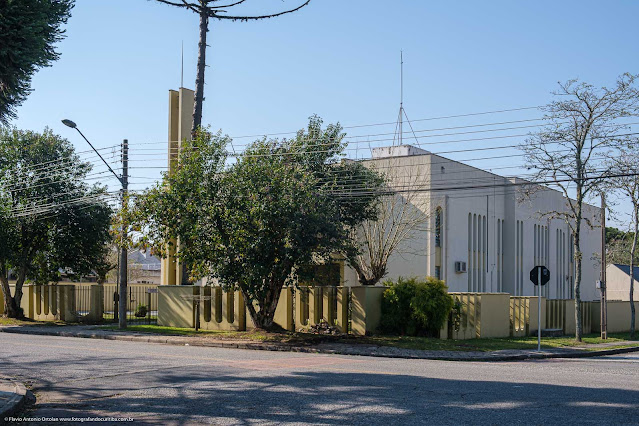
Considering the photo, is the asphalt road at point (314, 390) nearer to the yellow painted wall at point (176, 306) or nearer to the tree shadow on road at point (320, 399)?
the tree shadow on road at point (320, 399)

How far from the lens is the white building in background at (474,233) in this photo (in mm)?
36000

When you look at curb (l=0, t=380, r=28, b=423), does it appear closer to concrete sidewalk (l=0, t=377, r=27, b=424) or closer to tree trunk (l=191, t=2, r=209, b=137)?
concrete sidewalk (l=0, t=377, r=27, b=424)

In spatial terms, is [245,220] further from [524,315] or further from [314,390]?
[524,315]

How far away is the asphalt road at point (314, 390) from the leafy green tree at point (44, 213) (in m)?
15.5

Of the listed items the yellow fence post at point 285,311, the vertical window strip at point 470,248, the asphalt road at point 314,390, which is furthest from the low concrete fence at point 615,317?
the asphalt road at point 314,390

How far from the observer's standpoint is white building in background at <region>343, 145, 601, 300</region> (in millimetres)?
36000

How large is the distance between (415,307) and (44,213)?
733 inches

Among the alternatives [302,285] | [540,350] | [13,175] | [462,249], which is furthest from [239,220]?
[462,249]

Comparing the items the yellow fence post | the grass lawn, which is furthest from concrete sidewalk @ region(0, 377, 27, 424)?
the yellow fence post

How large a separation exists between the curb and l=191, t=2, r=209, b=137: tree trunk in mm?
18887

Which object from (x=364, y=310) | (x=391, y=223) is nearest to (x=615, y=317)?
(x=391, y=223)

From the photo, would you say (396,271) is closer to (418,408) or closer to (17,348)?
(17,348)

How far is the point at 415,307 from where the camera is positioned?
24016mm

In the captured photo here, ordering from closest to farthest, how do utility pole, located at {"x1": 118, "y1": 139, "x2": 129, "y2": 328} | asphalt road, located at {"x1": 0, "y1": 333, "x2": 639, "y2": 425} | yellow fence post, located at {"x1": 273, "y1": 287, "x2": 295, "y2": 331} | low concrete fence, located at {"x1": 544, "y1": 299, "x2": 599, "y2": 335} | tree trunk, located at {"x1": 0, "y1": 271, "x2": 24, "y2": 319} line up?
asphalt road, located at {"x1": 0, "y1": 333, "x2": 639, "y2": 425}
yellow fence post, located at {"x1": 273, "y1": 287, "x2": 295, "y2": 331}
utility pole, located at {"x1": 118, "y1": 139, "x2": 129, "y2": 328}
low concrete fence, located at {"x1": 544, "y1": 299, "x2": 599, "y2": 335}
tree trunk, located at {"x1": 0, "y1": 271, "x2": 24, "y2": 319}
